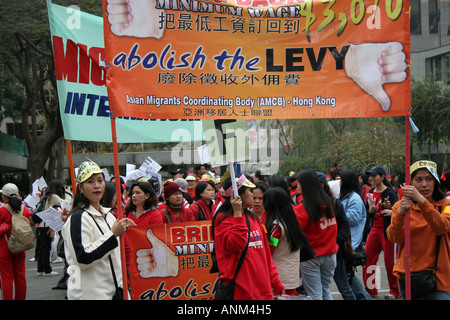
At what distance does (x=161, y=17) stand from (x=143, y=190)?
2718 millimetres

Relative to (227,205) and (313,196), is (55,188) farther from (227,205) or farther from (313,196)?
(227,205)

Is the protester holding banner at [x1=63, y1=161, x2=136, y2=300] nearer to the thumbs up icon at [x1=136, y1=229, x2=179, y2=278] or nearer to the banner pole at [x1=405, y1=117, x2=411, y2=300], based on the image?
the thumbs up icon at [x1=136, y1=229, x2=179, y2=278]

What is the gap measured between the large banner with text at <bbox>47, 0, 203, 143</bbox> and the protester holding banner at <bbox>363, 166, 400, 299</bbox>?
370 centimetres

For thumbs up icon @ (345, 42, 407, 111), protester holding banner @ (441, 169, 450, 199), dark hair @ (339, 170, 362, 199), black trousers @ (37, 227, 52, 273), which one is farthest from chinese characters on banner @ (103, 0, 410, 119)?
black trousers @ (37, 227, 52, 273)

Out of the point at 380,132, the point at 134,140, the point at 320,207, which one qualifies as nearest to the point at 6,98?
the point at 380,132

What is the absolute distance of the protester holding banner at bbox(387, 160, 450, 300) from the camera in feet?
15.5

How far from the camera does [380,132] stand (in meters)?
31.3

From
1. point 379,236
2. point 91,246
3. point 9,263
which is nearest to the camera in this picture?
point 91,246

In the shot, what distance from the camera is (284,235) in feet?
19.5

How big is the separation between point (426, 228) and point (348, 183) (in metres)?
Result: 3.46

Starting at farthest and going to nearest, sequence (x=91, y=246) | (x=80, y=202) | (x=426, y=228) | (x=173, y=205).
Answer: (x=173, y=205) < (x=426, y=228) < (x=80, y=202) < (x=91, y=246)

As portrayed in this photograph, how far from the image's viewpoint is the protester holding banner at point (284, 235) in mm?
5918

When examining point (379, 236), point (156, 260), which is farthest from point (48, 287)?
point (379, 236)

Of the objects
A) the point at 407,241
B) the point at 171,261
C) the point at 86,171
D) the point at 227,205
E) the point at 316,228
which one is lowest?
the point at 171,261
